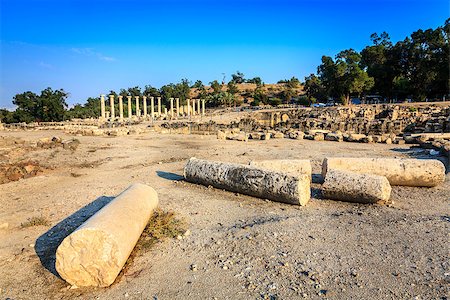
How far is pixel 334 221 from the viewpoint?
5707 millimetres

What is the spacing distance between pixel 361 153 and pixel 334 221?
8.66 m

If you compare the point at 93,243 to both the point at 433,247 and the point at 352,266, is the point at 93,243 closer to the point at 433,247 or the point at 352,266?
the point at 352,266

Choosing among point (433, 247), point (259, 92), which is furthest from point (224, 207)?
point (259, 92)

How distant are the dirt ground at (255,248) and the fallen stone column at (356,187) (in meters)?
0.18

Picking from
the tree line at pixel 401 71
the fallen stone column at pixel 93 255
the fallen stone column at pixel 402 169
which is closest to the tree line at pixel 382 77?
the tree line at pixel 401 71

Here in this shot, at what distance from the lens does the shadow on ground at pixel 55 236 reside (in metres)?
4.56

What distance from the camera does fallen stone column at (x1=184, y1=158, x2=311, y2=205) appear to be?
653cm

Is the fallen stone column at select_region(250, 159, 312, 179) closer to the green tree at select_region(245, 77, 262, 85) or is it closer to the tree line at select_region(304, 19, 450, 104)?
the tree line at select_region(304, 19, 450, 104)

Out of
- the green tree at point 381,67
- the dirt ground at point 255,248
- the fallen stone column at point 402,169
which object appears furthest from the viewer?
the green tree at point 381,67

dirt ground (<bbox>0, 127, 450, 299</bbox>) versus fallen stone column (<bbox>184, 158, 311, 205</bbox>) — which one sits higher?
fallen stone column (<bbox>184, 158, 311, 205</bbox>)

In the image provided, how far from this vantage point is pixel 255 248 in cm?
469

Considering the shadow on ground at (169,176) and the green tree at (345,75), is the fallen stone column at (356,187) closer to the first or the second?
the shadow on ground at (169,176)

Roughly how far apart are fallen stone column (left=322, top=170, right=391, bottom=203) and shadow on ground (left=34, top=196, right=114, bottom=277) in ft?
16.7

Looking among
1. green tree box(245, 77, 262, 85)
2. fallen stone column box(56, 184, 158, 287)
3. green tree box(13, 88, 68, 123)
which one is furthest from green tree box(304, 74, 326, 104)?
fallen stone column box(56, 184, 158, 287)
